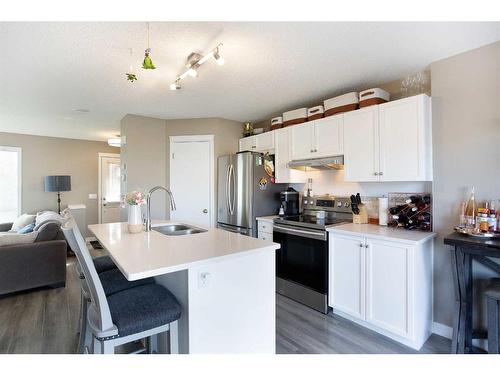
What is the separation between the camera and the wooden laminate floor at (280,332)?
205 centimetres

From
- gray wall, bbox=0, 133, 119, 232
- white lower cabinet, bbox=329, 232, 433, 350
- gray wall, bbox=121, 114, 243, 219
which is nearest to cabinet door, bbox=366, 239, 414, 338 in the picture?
white lower cabinet, bbox=329, 232, 433, 350

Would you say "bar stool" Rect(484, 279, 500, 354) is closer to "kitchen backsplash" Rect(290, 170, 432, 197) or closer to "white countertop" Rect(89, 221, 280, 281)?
"kitchen backsplash" Rect(290, 170, 432, 197)


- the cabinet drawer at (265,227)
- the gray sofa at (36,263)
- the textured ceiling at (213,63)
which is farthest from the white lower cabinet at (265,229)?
the gray sofa at (36,263)

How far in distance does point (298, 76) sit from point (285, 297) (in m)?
2.40

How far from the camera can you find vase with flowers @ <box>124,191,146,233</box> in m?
2.20

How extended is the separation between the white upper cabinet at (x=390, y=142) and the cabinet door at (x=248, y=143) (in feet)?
5.07

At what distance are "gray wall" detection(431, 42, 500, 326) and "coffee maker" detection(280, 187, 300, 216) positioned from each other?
1611 millimetres

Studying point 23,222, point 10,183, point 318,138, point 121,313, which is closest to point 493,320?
point 318,138

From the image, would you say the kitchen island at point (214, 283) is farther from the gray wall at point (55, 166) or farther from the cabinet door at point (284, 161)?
the gray wall at point (55, 166)

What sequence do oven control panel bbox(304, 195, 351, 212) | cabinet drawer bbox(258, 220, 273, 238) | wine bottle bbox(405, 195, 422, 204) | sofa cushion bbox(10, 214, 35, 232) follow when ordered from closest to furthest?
wine bottle bbox(405, 195, 422, 204)
oven control panel bbox(304, 195, 351, 212)
cabinet drawer bbox(258, 220, 273, 238)
sofa cushion bbox(10, 214, 35, 232)

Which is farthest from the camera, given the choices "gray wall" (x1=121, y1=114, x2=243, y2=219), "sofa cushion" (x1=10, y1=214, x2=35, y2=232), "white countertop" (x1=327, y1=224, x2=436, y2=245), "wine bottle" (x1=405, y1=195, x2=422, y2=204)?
"sofa cushion" (x1=10, y1=214, x2=35, y2=232)

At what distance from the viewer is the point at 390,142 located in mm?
2424
